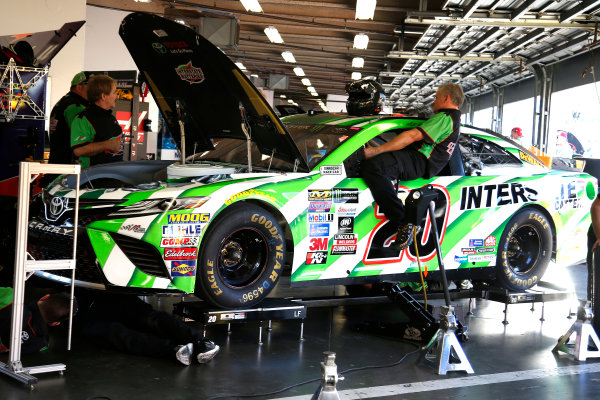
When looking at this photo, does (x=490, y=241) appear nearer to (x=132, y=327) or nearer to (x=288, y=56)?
(x=132, y=327)

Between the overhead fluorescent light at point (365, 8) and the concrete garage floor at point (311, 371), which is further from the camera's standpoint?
the overhead fluorescent light at point (365, 8)

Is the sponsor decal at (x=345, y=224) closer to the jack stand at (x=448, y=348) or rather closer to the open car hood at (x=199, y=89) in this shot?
the open car hood at (x=199, y=89)

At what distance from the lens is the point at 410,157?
5480mm

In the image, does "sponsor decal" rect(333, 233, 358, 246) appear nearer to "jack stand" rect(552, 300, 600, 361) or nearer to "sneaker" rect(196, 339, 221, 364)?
"sneaker" rect(196, 339, 221, 364)

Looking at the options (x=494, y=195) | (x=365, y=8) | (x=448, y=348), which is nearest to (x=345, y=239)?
(x=448, y=348)

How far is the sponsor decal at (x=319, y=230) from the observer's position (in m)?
4.98

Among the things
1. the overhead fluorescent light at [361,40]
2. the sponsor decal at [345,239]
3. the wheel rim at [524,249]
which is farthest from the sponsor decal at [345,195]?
the overhead fluorescent light at [361,40]

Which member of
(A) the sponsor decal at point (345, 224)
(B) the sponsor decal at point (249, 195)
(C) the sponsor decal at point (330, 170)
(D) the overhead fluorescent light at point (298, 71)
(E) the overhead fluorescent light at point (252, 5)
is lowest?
(A) the sponsor decal at point (345, 224)

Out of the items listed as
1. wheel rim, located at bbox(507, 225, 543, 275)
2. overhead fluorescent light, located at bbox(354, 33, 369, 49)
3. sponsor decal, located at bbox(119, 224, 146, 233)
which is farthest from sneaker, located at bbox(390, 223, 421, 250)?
overhead fluorescent light, located at bbox(354, 33, 369, 49)

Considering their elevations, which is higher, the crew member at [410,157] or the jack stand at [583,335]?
the crew member at [410,157]

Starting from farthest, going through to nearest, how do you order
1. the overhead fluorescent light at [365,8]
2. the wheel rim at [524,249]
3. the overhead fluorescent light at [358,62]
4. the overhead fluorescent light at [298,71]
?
the overhead fluorescent light at [298,71] → the overhead fluorescent light at [358,62] → the overhead fluorescent light at [365,8] → the wheel rim at [524,249]

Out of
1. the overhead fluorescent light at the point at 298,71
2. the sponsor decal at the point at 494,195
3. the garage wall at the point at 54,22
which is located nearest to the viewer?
the sponsor decal at the point at 494,195

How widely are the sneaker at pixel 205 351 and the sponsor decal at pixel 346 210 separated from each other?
1392 millimetres

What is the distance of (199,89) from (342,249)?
65.7 inches
